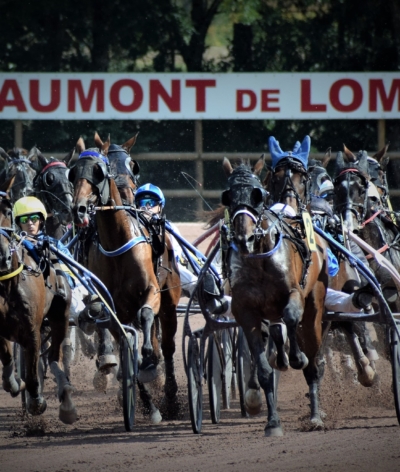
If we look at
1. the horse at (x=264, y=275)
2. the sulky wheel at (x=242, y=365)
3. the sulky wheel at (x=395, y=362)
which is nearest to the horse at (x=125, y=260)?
the sulky wheel at (x=242, y=365)

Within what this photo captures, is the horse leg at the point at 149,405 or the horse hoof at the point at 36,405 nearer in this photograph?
the horse hoof at the point at 36,405

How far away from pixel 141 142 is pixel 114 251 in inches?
372

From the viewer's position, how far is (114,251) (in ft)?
28.6

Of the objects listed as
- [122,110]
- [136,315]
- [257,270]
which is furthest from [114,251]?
[122,110]

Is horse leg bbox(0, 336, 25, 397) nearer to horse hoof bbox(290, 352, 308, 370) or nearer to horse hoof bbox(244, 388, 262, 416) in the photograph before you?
horse hoof bbox(244, 388, 262, 416)

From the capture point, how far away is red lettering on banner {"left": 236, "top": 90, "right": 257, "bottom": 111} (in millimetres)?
16906

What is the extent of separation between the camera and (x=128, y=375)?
8.25 metres

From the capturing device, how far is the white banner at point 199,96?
16.8m

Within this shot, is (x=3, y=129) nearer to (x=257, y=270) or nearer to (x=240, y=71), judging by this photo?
(x=240, y=71)

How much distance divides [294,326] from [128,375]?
132cm

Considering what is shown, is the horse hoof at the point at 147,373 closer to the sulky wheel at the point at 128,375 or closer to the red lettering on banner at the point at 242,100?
the sulky wheel at the point at 128,375

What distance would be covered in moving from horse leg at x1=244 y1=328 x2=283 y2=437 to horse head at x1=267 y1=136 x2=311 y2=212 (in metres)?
1.17

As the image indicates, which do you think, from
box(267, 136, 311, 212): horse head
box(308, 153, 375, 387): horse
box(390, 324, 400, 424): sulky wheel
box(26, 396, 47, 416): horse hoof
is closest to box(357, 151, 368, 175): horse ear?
box(308, 153, 375, 387): horse

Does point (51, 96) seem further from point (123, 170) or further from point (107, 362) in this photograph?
point (107, 362)
